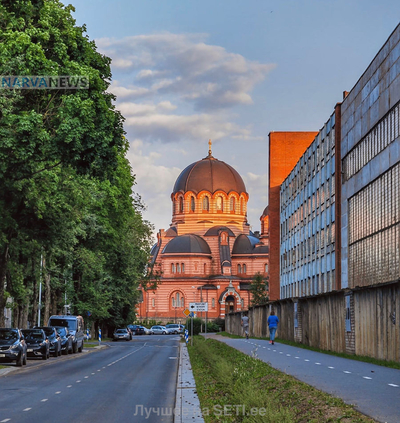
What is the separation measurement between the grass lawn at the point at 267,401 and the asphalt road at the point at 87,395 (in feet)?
3.14

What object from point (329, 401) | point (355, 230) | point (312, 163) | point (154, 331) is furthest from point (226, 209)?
point (329, 401)

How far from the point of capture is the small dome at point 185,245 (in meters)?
135

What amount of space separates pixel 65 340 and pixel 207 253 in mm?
96486

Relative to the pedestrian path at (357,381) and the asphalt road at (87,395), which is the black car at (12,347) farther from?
the pedestrian path at (357,381)

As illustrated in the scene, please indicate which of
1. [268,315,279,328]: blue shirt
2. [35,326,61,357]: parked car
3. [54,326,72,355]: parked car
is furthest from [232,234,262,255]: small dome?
[35,326,61,357]: parked car

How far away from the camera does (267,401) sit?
11.1 metres

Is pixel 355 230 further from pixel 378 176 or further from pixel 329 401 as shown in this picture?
pixel 329 401

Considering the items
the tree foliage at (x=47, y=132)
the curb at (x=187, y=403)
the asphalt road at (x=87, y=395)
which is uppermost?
the tree foliage at (x=47, y=132)

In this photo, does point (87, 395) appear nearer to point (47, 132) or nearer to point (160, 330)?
point (47, 132)

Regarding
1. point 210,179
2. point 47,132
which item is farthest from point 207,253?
point 47,132

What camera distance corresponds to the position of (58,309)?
5562cm

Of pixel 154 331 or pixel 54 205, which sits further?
pixel 154 331

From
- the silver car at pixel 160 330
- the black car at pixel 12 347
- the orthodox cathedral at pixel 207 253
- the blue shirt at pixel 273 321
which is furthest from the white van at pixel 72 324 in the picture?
the orthodox cathedral at pixel 207 253

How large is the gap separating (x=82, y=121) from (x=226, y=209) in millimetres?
115149
